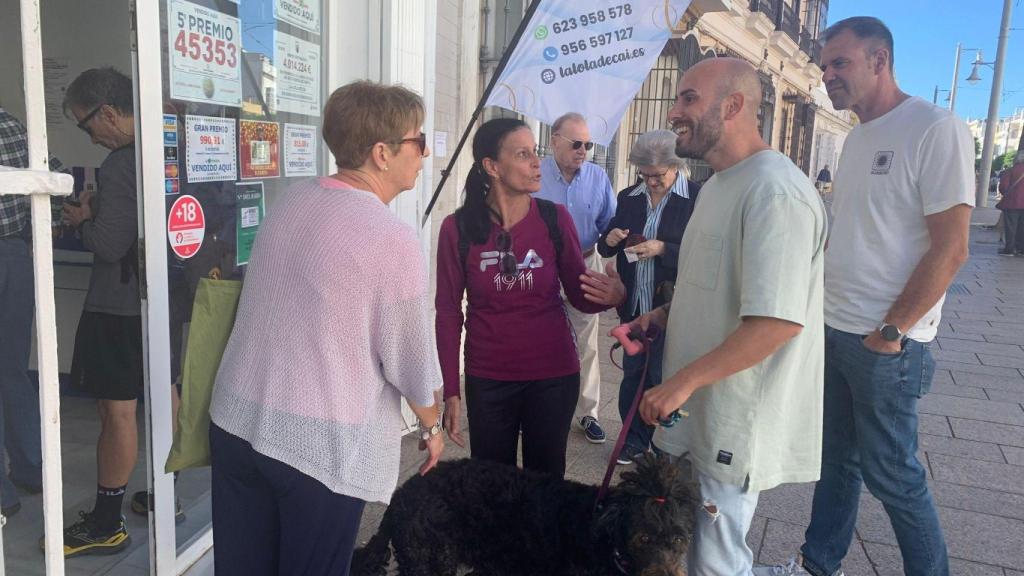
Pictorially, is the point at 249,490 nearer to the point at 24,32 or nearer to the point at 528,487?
the point at 528,487

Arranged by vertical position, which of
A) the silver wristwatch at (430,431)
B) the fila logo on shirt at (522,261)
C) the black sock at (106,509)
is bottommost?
the black sock at (106,509)

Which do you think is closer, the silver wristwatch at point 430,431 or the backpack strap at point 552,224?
the silver wristwatch at point 430,431

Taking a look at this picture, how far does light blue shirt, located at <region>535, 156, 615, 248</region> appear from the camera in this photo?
4.68 meters

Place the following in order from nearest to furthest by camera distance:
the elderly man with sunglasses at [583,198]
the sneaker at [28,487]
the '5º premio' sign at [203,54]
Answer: the '5º premio' sign at [203,54]
the sneaker at [28,487]
the elderly man with sunglasses at [583,198]

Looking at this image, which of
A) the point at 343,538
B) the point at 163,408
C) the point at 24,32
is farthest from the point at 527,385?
the point at 24,32

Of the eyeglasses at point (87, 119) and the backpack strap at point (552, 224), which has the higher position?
the eyeglasses at point (87, 119)

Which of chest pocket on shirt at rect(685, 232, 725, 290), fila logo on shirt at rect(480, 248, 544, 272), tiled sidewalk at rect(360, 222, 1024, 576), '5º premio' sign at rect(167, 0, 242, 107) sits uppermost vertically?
'5º premio' sign at rect(167, 0, 242, 107)

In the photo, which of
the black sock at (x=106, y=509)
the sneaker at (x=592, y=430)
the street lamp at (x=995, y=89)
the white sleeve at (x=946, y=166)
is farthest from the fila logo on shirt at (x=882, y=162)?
the street lamp at (x=995, y=89)

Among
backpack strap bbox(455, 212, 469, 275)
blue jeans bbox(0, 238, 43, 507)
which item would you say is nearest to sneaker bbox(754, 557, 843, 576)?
backpack strap bbox(455, 212, 469, 275)

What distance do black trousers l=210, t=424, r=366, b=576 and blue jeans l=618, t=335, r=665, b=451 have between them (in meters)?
2.58

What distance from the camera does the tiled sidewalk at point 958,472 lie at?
132 inches

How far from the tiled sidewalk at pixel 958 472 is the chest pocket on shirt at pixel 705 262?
6.27 ft

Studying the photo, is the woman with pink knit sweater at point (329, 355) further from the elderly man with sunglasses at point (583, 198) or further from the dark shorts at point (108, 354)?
the elderly man with sunglasses at point (583, 198)

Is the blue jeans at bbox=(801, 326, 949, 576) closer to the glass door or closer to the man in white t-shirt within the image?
the man in white t-shirt
